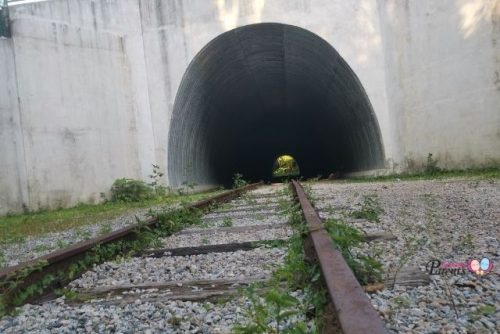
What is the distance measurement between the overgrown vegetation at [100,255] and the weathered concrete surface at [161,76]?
7.13m

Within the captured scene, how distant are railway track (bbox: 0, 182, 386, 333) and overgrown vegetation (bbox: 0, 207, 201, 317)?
0.17 ft

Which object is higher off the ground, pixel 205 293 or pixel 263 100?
pixel 263 100

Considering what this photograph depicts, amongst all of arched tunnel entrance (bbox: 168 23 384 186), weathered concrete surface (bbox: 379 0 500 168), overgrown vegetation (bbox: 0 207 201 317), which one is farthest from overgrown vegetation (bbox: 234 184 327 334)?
arched tunnel entrance (bbox: 168 23 384 186)

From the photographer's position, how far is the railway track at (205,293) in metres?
1.71

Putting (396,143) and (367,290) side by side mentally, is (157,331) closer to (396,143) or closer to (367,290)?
(367,290)

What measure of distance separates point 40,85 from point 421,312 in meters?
12.4

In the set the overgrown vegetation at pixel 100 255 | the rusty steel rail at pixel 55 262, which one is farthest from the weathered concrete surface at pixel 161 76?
the rusty steel rail at pixel 55 262

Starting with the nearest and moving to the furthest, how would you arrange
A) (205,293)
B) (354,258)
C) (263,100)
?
1. (205,293)
2. (354,258)
3. (263,100)

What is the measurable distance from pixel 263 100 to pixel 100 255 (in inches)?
730

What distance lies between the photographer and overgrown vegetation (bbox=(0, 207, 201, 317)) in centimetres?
265

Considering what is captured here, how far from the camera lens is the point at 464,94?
11.8 m

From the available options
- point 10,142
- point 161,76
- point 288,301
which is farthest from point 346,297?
point 161,76

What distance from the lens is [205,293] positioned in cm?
252

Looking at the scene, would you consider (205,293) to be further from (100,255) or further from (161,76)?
(161,76)
